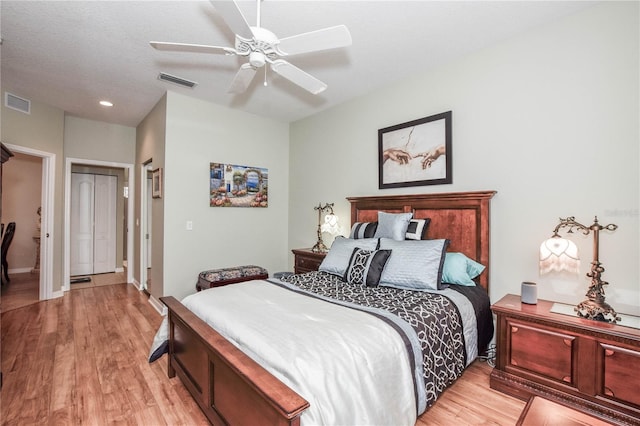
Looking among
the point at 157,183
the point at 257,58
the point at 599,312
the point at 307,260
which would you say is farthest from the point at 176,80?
the point at 599,312

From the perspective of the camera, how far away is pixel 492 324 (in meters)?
2.58

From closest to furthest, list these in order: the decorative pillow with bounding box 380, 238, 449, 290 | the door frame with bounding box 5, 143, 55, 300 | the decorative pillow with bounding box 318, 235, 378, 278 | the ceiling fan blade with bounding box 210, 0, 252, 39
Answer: the ceiling fan blade with bounding box 210, 0, 252, 39 < the decorative pillow with bounding box 380, 238, 449, 290 < the decorative pillow with bounding box 318, 235, 378, 278 < the door frame with bounding box 5, 143, 55, 300

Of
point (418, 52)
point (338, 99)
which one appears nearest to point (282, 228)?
point (338, 99)

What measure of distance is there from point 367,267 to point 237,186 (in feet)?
8.71

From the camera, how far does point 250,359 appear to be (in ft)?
4.66

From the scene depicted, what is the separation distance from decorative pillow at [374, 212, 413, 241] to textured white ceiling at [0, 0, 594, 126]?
157 centimetres

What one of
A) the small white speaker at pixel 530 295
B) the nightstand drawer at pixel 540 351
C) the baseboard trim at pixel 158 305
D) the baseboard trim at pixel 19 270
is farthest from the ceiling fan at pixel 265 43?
the baseboard trim at pixel 19 270

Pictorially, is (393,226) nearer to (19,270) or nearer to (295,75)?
(295,75)

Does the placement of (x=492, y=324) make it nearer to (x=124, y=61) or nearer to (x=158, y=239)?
(x=158, y=239)

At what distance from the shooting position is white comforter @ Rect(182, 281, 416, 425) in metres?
1.23

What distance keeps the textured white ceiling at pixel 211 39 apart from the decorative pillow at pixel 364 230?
1.67 meters

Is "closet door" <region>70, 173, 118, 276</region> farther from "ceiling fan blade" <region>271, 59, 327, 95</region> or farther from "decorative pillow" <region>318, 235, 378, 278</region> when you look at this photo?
"ceiling fan blade" <region>271, 59, 327, 95</region>

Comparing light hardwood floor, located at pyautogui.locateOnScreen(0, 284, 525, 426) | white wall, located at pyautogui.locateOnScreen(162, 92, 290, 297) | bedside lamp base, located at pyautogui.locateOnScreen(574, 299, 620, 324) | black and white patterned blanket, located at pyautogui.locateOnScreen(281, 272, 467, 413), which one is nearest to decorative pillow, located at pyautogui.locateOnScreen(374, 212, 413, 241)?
black and white patterned blanket, located at pyautogui.locateOnScreen(281, 272, 467, 413)

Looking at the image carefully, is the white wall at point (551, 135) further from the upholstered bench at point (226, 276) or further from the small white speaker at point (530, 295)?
the upholstered bench at point (226, 276)
